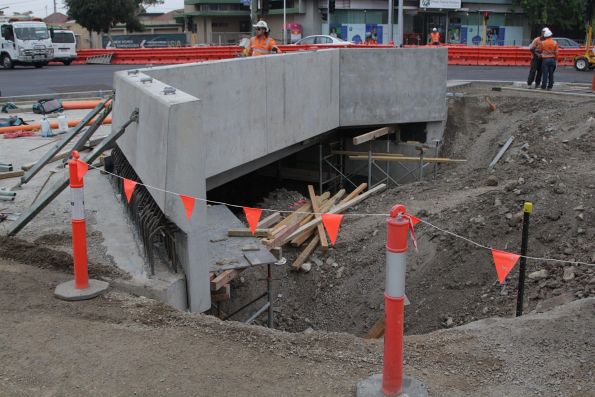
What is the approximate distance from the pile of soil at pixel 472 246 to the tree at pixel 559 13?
41166mm

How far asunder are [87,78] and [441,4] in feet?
120

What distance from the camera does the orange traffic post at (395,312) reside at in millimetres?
3816

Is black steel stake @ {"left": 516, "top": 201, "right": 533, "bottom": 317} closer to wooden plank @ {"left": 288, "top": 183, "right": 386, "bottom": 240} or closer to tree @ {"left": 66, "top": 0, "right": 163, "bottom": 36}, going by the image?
wooden plank @ {"left": 288, "top": 183, "right": 386, "bottom": 240}

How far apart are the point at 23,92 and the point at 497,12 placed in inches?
1837

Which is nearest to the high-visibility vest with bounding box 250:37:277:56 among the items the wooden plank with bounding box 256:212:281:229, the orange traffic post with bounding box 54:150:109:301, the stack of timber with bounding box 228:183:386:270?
the stack of timber with bounding box 228:183:386:270

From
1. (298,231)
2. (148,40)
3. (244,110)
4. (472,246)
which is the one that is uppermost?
(148,40)

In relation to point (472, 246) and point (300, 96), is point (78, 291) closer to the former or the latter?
point (472, 246)

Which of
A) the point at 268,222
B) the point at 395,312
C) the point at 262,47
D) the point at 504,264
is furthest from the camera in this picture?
the point at 262,47

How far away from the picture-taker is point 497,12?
57344 millimetres

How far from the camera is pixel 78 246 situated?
18.1 feet

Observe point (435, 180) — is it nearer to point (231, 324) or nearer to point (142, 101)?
point (142, 101)

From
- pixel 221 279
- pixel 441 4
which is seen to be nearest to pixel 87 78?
pixel 221 279

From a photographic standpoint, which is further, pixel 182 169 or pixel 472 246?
pixel 472 246

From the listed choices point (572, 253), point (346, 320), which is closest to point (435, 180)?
point (346, 320)
